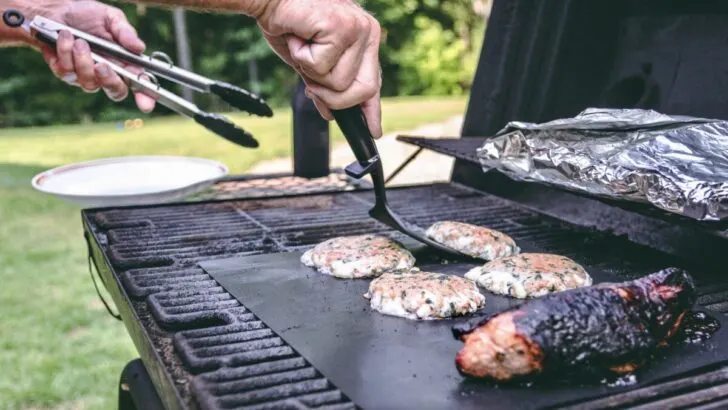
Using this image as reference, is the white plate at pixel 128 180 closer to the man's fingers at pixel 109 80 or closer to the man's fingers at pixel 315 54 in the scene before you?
the man's fingers at pixel 109 80

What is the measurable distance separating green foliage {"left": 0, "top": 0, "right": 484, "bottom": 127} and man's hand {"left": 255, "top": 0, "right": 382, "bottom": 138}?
11928 millimetres

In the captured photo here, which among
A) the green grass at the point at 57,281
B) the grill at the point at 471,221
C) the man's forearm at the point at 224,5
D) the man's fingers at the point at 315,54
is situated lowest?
the green grass at the point at 57,281

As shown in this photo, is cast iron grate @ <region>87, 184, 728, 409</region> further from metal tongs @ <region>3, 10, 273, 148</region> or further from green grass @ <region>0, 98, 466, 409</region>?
green grass @ <region>0, 98, 466, 409</region>

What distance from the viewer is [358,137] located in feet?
6.39

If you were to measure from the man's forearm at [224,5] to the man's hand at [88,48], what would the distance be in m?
0.73

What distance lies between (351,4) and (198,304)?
2.90ft

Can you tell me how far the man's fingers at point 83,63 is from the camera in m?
2.52

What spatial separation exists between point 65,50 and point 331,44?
1187mm

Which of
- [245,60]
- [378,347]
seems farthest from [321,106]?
[245,60]

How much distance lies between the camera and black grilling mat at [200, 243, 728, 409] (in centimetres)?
129

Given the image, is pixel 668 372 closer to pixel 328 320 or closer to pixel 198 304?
pixel 328 320

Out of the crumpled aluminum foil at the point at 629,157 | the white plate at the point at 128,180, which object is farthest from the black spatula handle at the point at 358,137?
→ the white plate at the point at 128,180

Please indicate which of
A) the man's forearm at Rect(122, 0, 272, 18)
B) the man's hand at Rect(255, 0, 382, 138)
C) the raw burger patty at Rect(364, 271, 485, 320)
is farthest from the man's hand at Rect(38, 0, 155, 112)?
the raw burger patty at Rect(364, 271, 485, 320)

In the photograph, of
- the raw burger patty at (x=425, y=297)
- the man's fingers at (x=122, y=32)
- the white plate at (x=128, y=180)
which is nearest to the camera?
the raw burger patty at (x=425, y=297)
